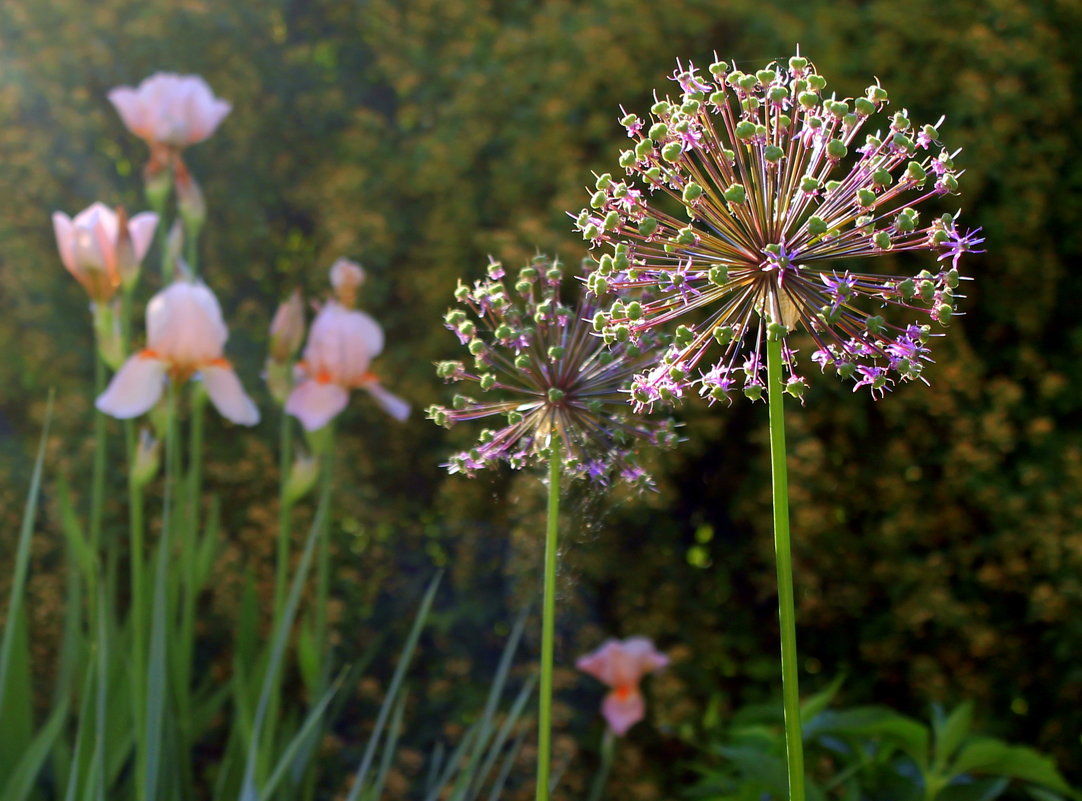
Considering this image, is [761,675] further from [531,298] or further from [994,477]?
[531,298]

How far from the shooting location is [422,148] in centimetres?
325

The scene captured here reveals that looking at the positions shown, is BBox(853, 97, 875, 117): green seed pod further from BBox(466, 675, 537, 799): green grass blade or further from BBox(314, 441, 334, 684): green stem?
BBox(314, 441, 334, 684): green stem

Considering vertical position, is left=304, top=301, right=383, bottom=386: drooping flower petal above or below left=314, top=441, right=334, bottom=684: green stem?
above

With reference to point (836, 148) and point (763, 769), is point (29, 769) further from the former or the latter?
point (836, 148)

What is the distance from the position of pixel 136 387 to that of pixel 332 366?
0.45 m

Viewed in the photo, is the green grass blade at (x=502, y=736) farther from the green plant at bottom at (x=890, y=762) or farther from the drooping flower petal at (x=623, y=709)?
the drooping flower petal at (x=623, y=709)

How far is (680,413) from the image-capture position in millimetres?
3037

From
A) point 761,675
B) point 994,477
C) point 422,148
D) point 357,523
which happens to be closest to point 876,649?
point 761,675

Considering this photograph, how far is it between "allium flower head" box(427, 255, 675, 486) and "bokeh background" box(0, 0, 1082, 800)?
1.64 m

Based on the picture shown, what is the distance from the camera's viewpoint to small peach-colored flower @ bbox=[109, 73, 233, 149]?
2.07m

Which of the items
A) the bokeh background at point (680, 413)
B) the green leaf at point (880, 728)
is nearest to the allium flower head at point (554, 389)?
the green leaf at point (880, 728)

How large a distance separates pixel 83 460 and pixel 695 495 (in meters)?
1.80

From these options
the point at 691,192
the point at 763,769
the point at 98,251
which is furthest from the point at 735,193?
the point at 98,251

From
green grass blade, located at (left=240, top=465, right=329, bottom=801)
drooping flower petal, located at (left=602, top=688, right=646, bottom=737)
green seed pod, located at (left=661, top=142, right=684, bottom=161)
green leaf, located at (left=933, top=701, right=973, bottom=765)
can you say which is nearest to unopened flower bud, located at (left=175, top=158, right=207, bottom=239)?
green grass blade, located at (left=240, top=465, right=329, bottom=801)
